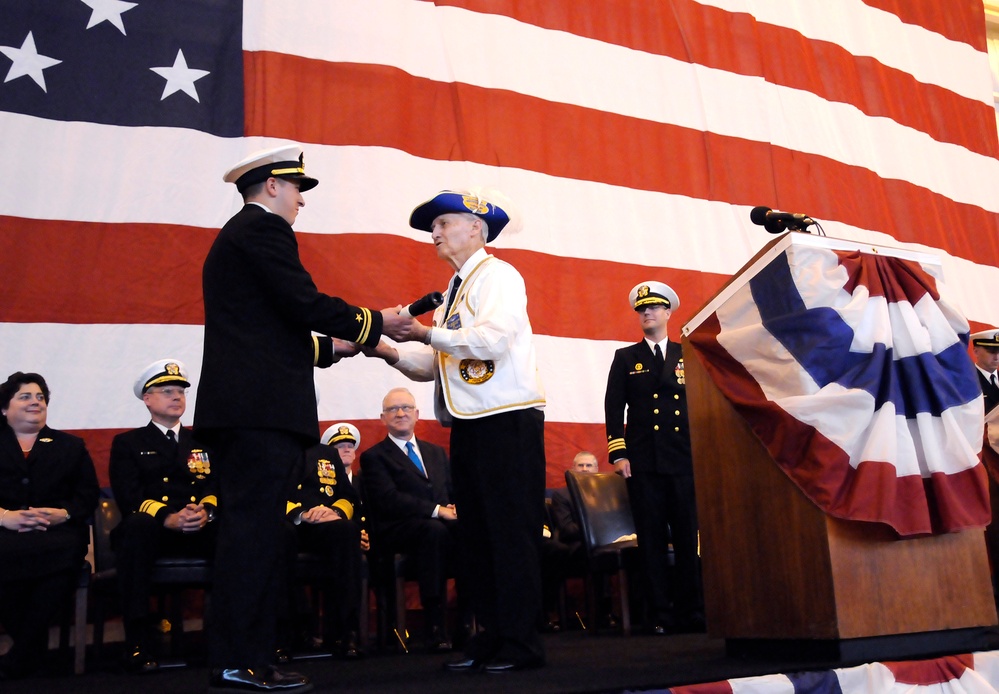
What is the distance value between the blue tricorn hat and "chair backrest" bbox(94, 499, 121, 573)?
1782mm

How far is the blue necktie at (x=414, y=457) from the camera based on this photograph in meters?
4.21

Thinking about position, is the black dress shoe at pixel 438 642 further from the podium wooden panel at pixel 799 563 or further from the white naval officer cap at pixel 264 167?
the white naval officer cap at pixel 264 167

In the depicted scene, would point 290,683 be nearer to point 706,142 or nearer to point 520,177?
point 520,177

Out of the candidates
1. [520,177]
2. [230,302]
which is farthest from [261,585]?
[520,177]

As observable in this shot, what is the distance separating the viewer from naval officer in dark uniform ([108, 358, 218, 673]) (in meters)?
3.24

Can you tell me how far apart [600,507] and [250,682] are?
8.35ft

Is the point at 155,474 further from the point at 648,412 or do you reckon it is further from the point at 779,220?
the point at 779,220

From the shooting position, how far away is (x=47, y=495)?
3.42 m

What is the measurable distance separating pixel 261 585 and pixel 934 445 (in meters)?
1.65

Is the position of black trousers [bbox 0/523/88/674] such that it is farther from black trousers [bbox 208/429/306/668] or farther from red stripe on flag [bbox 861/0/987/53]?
red stripe on flag [bbox 861/0/987/53]

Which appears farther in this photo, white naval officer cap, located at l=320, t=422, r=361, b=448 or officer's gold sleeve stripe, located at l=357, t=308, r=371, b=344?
white naval officer cap, located at l=320, t=422, r=361, b=448

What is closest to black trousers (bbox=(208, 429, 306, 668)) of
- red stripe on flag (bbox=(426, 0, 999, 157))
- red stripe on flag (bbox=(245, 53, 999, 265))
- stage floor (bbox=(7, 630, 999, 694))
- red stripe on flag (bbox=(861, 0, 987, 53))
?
stage floor (bbox=(7, 630, 999, 694))

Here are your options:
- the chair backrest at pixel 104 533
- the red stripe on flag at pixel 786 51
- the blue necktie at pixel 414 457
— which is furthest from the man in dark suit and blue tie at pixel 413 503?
the red stripe on flag at pixel 786 51

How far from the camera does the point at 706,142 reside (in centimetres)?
607
